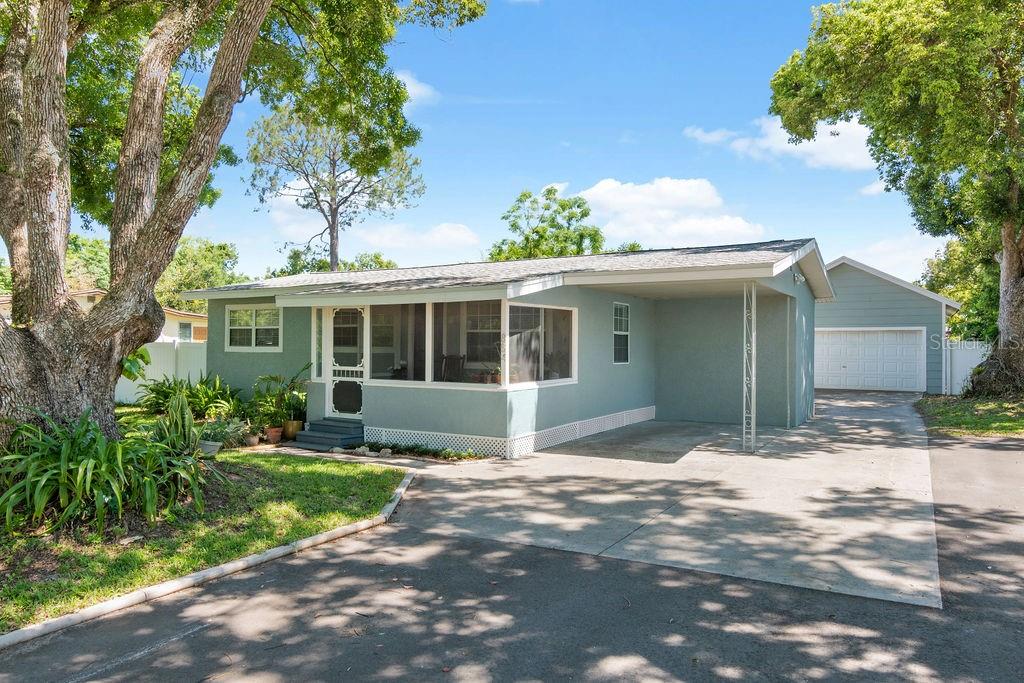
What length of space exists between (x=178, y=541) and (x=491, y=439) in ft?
16.2

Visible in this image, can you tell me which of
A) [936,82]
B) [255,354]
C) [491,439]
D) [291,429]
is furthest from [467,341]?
[936,82]

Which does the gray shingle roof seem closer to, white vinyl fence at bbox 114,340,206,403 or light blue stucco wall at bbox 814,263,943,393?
white vinyl fence at bbox 114,340,206,403

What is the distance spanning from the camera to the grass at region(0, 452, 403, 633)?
4.23 m

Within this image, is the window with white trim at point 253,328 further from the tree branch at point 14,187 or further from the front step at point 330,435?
the tree branch at point 14,187

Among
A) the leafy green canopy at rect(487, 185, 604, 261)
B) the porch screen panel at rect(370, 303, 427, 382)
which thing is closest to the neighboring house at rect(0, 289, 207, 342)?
the leafy green canopy at rect(487, 185, 604, 261)

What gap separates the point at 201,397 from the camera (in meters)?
13.0

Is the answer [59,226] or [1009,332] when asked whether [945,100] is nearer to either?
[1009,332]

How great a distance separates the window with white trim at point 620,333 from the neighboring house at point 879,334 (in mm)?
10460

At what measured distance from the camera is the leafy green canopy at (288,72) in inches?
398

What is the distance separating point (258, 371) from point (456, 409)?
5.73 m

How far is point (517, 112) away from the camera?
66.7 ft

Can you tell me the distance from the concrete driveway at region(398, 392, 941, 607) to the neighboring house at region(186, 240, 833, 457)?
108cm

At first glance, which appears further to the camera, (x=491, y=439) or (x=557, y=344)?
(x=557, y=344)

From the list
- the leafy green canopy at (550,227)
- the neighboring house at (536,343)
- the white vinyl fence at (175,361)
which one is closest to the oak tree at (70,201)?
the neighboring house at (536,343)
